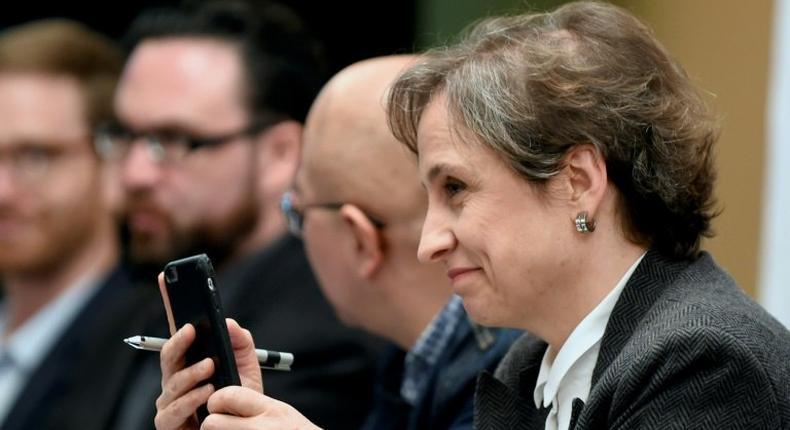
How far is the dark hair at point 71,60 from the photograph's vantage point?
536 centimetres

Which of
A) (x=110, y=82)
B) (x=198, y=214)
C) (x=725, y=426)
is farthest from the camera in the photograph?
(x=110, y=82)

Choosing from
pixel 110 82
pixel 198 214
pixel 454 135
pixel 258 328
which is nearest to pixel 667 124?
pixel 454 135

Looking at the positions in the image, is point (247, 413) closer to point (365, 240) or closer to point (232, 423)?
point (232, 423)

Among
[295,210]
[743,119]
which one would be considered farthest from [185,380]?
[743,119]

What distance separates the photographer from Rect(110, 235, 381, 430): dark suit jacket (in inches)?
153

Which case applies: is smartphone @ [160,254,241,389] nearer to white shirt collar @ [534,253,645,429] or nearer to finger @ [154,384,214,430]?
finger @ [154,384,214,430]

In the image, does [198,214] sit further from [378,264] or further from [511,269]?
[511,269]

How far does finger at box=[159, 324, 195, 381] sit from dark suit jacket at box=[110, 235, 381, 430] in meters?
1.49

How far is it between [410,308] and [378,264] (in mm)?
114

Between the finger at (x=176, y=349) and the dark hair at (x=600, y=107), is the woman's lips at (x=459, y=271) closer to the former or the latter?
the dark hair at (x=600, y=107)

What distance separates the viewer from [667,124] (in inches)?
89.5

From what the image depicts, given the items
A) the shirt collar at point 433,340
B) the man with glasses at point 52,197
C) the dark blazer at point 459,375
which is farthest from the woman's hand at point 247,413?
the man with glasses at point 52,197

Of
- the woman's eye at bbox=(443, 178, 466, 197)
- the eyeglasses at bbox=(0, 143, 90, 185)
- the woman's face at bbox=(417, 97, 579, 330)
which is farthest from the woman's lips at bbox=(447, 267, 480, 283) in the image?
the eyeglasses at bbox=(0, 143, 90, 185)

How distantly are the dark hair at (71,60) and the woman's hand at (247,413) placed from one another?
3289 millimetres
